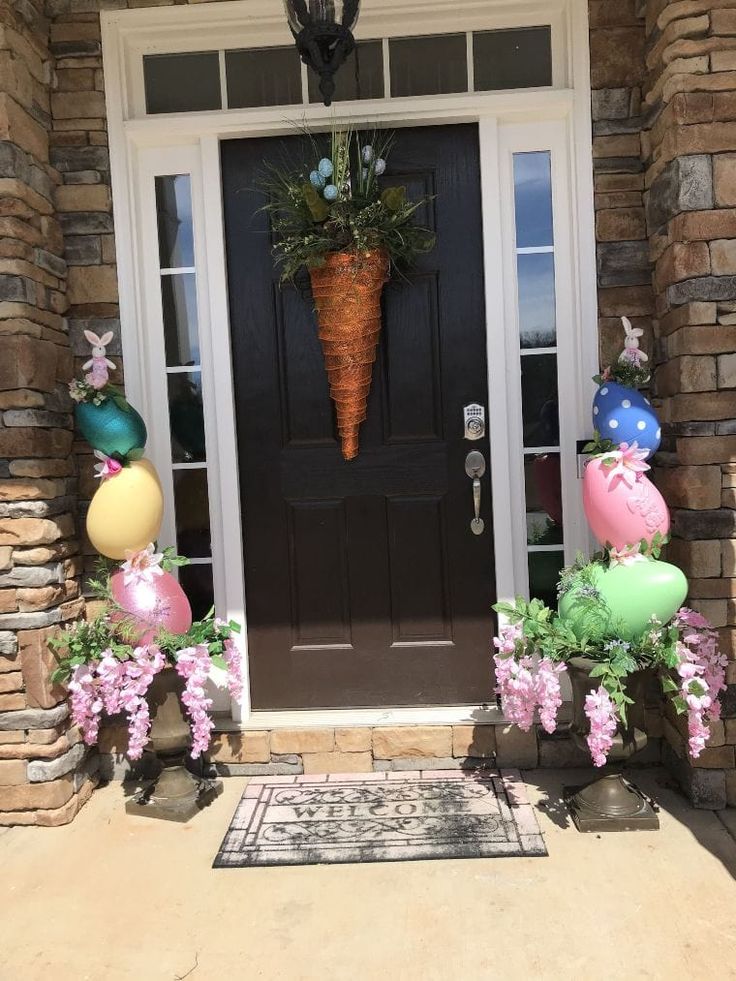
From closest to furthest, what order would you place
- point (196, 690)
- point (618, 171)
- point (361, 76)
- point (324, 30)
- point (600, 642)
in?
point (324, 30)
point (600, 642)
point (196, 690)
point (618, 171)
point (361, 76)

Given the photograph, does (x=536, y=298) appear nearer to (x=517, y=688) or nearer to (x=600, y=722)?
(x=517, y=688)

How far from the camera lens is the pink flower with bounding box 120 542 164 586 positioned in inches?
107

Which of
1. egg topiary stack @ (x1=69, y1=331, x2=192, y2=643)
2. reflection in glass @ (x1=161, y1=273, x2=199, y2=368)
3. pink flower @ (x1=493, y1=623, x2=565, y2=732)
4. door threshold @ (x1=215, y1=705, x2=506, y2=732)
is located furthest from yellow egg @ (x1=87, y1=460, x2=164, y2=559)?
pink flower @ (x1=493, y1=623, x2=565, y2=732)

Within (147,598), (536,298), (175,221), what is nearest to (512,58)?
(536,298)

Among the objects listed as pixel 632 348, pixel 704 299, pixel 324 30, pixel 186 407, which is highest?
pixel 324 30

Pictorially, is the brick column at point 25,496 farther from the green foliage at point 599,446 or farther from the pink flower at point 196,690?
the green foliage at point 599,446

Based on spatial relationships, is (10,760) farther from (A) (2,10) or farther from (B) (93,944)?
(A) (2,10)

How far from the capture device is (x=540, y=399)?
3.03 metres

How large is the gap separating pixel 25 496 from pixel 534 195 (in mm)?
2102

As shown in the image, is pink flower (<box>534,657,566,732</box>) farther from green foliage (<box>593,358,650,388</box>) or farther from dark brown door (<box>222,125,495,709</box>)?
green foliage (<box>593,358,650,388</box>)

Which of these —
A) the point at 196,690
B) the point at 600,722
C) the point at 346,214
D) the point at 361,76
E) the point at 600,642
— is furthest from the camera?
the point at 361,76

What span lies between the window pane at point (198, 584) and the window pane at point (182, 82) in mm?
1728

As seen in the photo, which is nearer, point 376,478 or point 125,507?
point 125,507

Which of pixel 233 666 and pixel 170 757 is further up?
pixel 233 666
